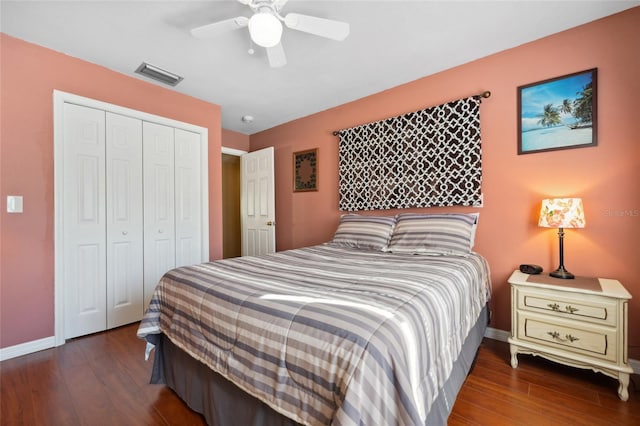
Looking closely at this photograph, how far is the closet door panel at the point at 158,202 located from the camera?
285 cm

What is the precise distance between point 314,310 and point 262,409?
0.47 metres

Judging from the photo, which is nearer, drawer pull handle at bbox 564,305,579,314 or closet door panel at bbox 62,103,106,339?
Answer: drawer pull handle at bbox 564,305,579,314

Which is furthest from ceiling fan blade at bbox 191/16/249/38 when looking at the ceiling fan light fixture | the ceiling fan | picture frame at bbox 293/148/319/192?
picture frame at bbox 293/148/319/192

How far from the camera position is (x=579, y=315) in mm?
1681

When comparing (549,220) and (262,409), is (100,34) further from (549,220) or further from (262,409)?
(549,220)

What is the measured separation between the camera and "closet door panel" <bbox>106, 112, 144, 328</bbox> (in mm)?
2600

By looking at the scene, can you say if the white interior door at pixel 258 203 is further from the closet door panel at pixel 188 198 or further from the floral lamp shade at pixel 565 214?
the floral lamp shade at pixel 565 214

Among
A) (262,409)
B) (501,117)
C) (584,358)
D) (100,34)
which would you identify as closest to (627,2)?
(501,117)

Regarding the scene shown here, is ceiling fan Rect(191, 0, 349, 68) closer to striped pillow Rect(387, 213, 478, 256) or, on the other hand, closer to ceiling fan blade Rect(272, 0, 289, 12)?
ceiling fan blade Rect(272, 0, 289, 12)

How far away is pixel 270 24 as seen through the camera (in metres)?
1.55

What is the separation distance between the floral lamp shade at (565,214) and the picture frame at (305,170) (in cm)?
243

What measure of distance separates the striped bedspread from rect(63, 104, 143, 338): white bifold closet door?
4.41ft

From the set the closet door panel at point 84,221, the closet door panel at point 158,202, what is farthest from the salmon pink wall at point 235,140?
the closet door panel at point 84,221

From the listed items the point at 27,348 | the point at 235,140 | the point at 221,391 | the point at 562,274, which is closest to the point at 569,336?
the point at 562,274
